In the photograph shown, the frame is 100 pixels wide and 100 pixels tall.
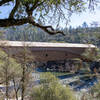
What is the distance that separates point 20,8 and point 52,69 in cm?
1819

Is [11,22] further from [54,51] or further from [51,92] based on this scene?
[54,51]

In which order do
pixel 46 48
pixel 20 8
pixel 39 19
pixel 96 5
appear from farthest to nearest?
pixel 46 48 < pixel 39 19 < pixel 20 8 < pixel 96 5

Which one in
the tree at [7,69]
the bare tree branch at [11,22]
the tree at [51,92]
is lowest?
the tree at [51,92]

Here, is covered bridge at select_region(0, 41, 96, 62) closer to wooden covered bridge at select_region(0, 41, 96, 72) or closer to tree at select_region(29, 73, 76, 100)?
wooden covered bridge at select_region(0, 41, 96, 72)

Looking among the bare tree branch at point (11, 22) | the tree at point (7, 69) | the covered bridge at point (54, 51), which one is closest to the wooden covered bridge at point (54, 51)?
the covered bridge at point (54, 51)

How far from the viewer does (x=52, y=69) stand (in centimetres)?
1992

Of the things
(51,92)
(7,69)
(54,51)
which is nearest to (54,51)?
(54,51)

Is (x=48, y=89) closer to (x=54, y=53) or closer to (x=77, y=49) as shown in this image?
(x=54, y=53)

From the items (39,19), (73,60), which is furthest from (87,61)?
(39,19)

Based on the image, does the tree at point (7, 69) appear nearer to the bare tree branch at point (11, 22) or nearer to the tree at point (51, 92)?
the tree at point (51, 92)

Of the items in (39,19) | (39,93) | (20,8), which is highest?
(20,8)

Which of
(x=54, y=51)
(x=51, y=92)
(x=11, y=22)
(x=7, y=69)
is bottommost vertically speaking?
(x=51, y=92)

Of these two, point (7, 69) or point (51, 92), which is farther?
point (7, 69)

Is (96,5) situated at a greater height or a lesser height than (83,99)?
greater
